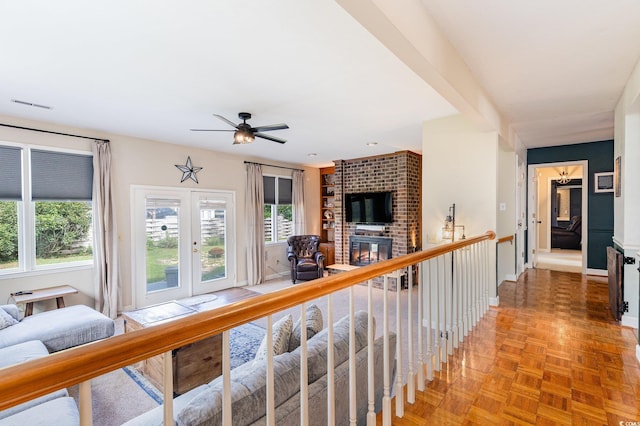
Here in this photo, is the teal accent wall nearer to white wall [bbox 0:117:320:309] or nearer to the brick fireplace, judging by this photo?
the brick fireplace

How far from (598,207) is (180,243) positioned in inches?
281

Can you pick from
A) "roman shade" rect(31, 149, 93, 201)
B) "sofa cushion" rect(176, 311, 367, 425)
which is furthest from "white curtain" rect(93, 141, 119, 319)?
"sofa cushion" rect(176, 311, 367, 425)

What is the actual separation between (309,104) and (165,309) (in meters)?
2.71

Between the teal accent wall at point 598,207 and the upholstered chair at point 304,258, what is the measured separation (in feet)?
15.6

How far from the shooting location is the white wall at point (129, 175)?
3830 mm

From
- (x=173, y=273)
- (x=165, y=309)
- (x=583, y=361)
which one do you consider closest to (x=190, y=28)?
(x=165, y=309)

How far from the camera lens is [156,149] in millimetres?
4926

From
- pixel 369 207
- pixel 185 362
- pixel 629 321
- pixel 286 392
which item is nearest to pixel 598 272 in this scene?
pixel 629 321

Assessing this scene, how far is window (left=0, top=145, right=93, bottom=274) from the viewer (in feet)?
12.1

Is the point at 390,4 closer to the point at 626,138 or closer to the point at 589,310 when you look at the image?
the point at 626,138

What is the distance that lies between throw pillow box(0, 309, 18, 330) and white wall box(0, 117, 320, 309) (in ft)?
3.10

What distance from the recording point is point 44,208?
Result: 13.0 ft

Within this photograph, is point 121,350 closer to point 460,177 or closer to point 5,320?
point 5,320

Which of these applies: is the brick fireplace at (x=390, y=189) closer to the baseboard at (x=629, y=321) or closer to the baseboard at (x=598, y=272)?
the baseboard at (x=598, y=272)
